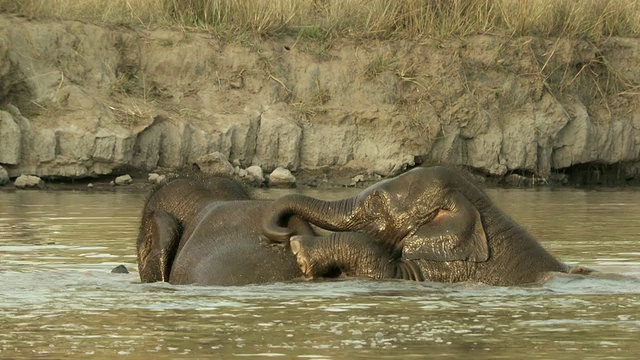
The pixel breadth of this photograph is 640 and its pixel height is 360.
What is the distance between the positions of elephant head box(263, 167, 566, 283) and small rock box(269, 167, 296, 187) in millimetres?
14134

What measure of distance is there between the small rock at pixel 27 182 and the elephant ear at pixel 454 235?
13.4 m

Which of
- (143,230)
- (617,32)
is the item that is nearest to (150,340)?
(143,230)

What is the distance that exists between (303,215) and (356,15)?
18.1 meters

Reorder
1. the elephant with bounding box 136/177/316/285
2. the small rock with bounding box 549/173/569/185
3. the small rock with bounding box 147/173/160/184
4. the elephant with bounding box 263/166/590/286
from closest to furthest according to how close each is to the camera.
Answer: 1. the elephant with bounding box 263/166/590/286
2. the elephant with bounding box 136/177/316/285
3. the small rock with bounding box 147/173/160/184
4. the small rock with bounding box 549/173/569/185

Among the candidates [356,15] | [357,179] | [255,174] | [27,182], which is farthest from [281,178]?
[356,15]

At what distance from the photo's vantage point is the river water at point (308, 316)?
23.9 feet

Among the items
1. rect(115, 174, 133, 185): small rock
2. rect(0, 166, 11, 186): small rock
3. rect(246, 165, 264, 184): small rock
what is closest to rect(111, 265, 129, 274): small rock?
rect(0, 166, 11, 186): small rock

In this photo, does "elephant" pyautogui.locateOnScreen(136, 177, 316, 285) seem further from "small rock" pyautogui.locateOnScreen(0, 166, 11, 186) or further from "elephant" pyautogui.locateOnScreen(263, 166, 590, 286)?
"small rock" pyautogui.locateOnScreen(0, 166, 11, 186)

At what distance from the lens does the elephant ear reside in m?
9.49

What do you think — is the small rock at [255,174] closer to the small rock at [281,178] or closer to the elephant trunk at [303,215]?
the small rock at [281,178]

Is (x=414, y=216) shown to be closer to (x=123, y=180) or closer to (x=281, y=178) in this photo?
(x=123, y=180)

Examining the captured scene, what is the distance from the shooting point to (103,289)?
9.88 meters

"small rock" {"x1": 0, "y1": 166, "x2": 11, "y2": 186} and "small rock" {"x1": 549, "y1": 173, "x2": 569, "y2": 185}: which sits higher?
"small rock" {"x1": 0, "y1": 166, "x2": 11, "y2": 186}

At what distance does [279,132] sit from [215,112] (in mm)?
1087
